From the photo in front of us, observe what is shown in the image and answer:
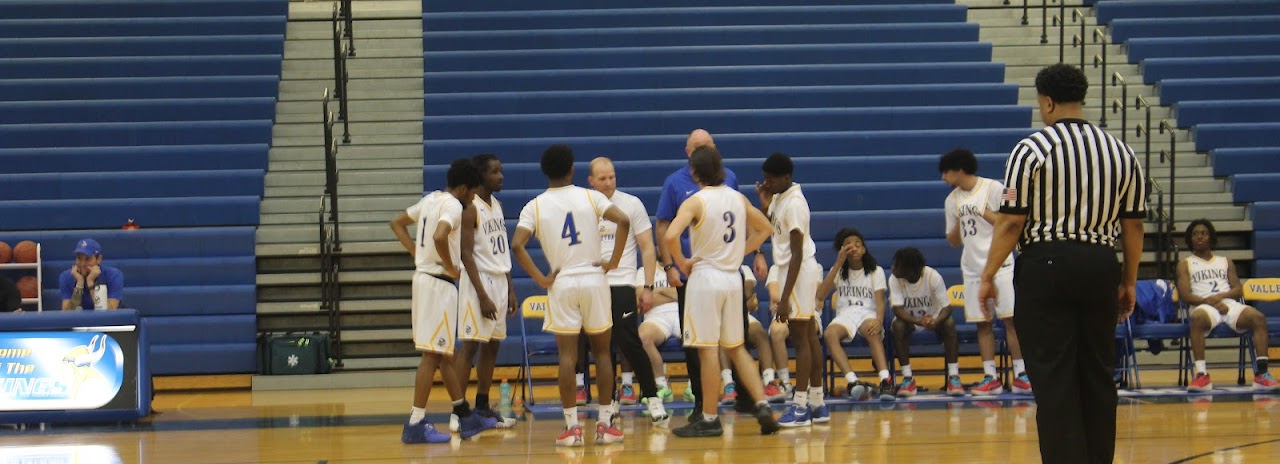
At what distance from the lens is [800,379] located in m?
7.82

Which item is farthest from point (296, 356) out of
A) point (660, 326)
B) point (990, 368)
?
point (990, 368)

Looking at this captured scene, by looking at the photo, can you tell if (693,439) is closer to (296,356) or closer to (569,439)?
(569,439)

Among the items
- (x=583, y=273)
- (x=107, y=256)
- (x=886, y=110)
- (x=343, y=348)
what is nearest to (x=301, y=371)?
(x=343, y=348)

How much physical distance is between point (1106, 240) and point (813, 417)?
12.4 feet

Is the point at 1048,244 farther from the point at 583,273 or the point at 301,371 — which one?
the point at 301,371

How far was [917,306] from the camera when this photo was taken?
9.87 metres

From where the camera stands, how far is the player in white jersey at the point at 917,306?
383 inches

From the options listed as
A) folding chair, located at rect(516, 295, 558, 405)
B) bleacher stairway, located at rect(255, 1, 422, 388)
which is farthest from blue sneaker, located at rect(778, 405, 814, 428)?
bleacher stairway, located at rect(255, 1, 422, 388)

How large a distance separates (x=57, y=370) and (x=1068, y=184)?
259 inches

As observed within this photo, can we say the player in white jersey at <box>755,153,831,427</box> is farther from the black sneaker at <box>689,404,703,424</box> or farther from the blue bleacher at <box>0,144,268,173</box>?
the blue bleacher at <box>0,144,268,173</box>

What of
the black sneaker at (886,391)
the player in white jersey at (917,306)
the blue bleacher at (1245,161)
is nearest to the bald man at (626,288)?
the black sneaker at (886,391)

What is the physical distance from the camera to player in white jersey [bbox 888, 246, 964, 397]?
9727 millimetres

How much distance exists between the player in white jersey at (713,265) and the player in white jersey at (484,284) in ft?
3.72

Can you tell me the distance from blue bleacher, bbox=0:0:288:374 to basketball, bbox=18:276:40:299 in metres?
0.15
